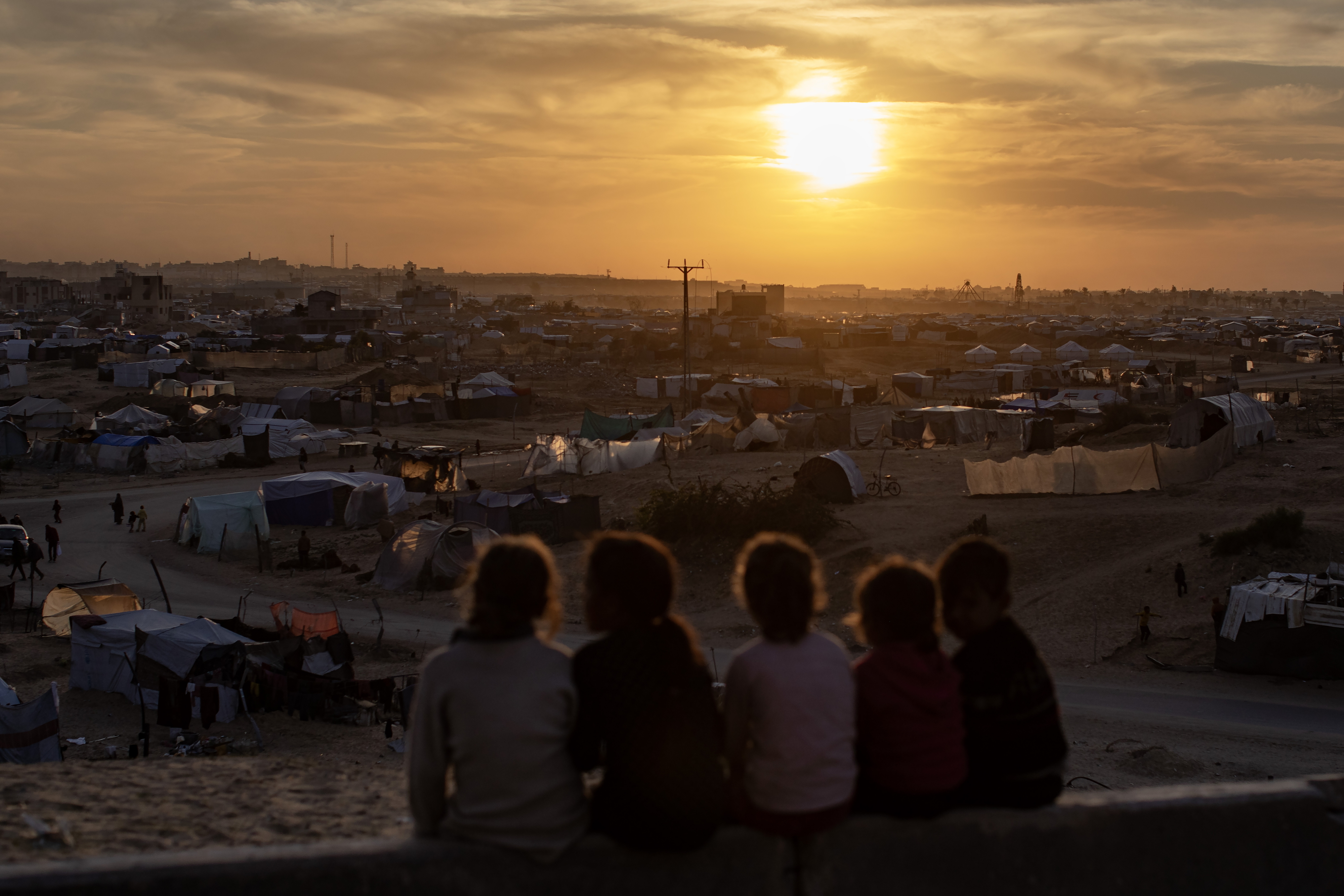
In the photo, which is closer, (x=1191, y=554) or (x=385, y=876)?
(x=385, y=876)

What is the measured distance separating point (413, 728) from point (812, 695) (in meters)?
1.10

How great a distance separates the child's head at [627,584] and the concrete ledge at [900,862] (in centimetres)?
63

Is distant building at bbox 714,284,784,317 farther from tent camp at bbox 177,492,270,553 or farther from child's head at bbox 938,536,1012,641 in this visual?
child's head at bbox 938,536,1012,641

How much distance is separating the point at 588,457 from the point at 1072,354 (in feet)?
170

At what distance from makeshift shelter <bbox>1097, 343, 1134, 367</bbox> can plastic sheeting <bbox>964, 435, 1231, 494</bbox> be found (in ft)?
157

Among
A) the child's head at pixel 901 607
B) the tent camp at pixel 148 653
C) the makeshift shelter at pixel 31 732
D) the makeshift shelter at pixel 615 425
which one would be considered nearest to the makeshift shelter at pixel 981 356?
the makeshift shelter at pixel 615 425

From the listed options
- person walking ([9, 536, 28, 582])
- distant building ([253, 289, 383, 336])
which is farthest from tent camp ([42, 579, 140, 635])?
distant building ([253, 289, 383, 336])

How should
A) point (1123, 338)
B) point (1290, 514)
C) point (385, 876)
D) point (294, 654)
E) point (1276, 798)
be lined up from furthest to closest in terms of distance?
point (1123, 338) < point (1290, 514) < point (294, 654) < point (1276, 798) < point (385, 876)

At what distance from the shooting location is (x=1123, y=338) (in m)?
91.7

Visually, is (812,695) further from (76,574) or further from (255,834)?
(76,574)

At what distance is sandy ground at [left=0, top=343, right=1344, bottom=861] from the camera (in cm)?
769

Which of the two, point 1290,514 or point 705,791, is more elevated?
point 705,791

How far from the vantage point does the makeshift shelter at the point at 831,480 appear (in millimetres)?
23297

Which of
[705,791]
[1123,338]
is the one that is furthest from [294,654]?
[1123,338]
